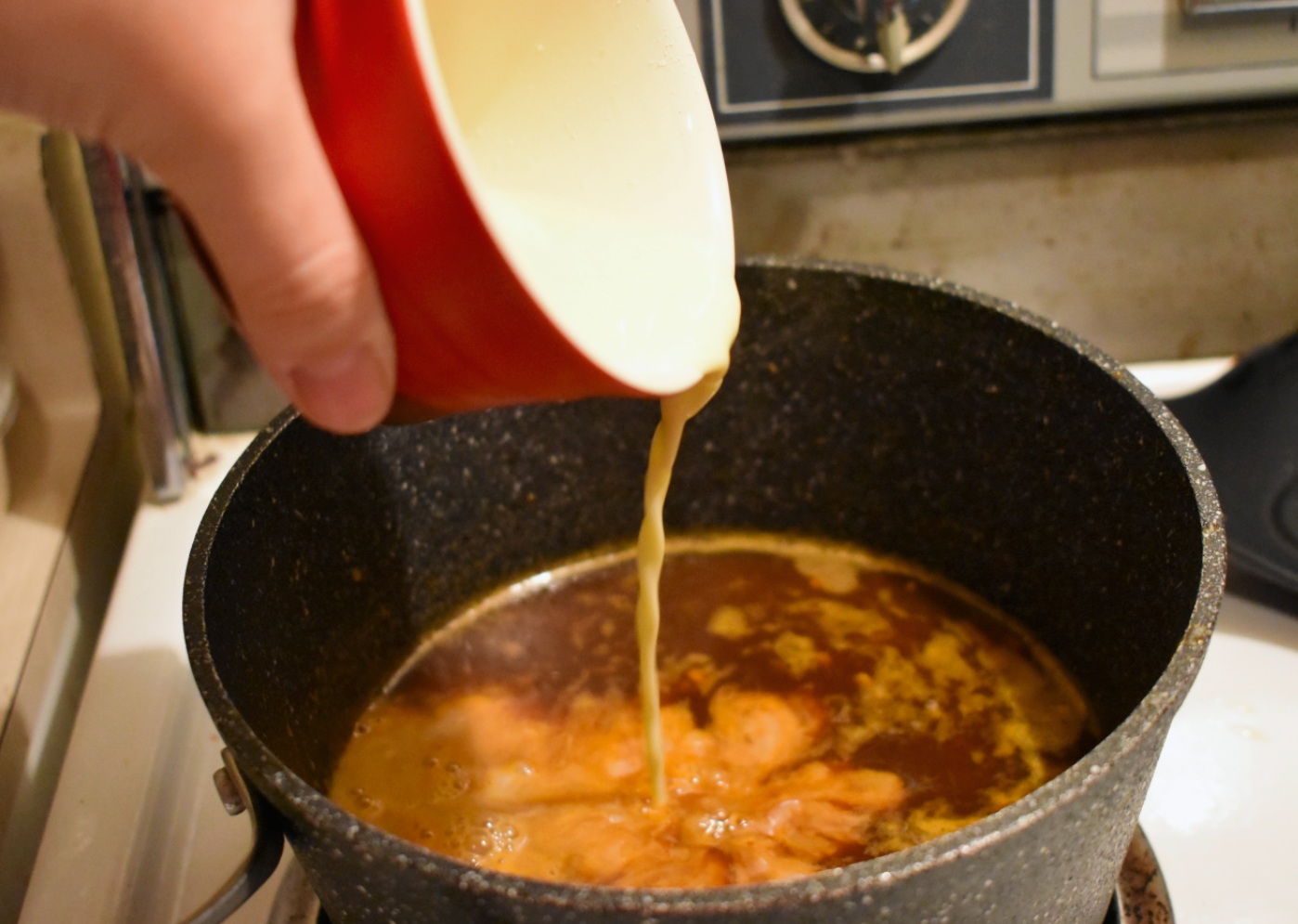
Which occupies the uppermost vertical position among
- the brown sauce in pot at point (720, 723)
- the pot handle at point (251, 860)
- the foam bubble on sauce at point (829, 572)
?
the pot handle at point (251, 860)

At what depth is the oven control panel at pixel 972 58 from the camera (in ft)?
2.60

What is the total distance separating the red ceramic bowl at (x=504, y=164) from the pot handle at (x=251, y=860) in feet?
0.57

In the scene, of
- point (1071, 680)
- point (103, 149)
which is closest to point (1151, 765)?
point (1071, 680)

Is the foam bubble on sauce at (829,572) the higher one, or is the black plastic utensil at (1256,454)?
the black plastic utensil at (1256,454)

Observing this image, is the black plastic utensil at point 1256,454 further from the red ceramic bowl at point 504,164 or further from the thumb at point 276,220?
the thumb at point 276,220

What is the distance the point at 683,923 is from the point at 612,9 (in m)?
0.41

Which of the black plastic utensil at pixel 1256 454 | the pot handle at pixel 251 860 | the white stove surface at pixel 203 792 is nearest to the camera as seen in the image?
the pot handle at pixel 251 860

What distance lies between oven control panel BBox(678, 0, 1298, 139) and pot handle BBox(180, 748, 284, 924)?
544mm

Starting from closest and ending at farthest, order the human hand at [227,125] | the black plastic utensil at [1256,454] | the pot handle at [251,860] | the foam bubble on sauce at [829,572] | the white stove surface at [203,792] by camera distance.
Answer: the human hand at [227,125] → the pot handle at [251,860] → the white stove surface at [203,792] → the black plastic utensil at [1256,454] → the foam bubble on sauce at [829,572]

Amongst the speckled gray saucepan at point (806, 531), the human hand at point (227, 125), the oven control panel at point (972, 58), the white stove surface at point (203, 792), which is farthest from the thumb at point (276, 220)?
the oven control panel at point (972, 58)

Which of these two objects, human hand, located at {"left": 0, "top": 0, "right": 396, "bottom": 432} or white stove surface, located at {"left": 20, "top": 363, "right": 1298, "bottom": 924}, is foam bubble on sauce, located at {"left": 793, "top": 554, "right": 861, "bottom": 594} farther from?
human hand, located at {"left": 0, "top": 0, "right": 396, "bottom": 432}

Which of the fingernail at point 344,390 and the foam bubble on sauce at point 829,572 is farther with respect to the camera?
the foam bubble on sauce at point 829,572

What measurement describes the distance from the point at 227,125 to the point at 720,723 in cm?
52

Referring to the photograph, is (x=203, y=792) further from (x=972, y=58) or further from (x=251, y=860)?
(x=972, y=58)
